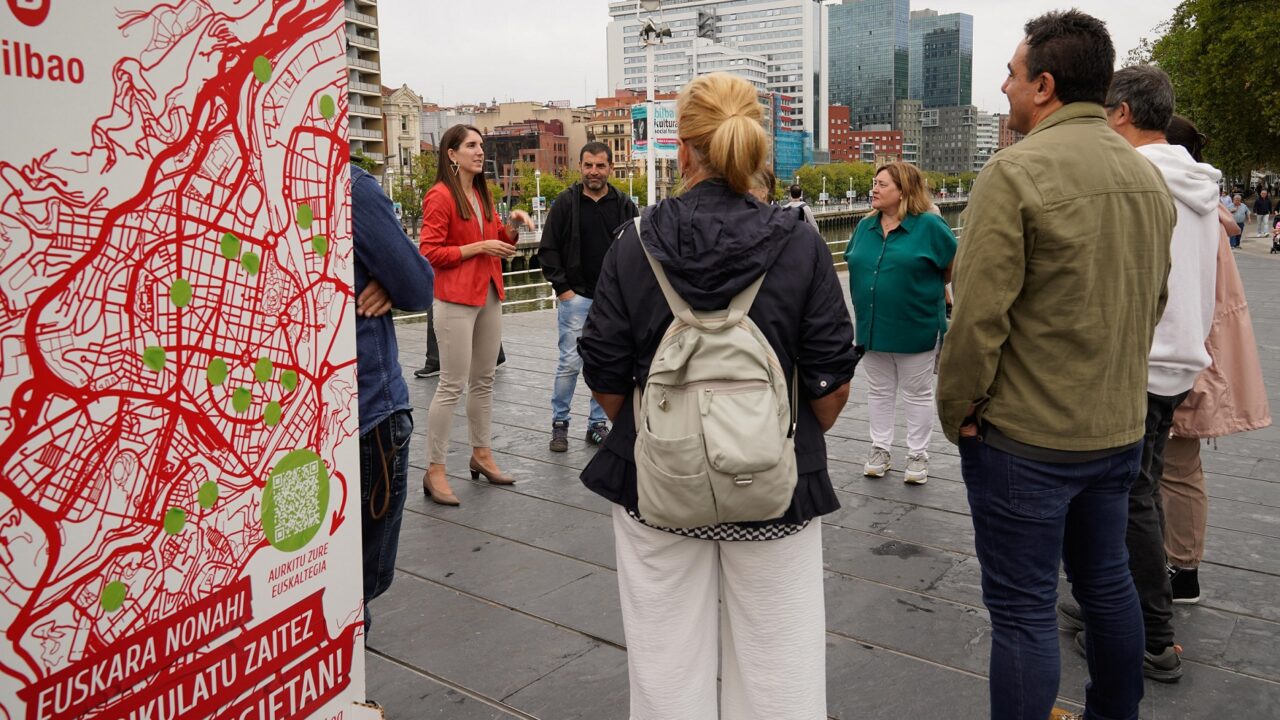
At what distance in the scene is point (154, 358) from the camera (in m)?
1.46

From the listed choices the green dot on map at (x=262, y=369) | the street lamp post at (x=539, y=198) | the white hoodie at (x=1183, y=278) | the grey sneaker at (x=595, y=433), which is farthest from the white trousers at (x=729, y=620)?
the street lamp post at (x=539, y=198)

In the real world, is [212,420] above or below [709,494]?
above

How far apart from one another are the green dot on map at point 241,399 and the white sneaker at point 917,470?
14.4 feet

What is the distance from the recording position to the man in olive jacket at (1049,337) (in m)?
2.35

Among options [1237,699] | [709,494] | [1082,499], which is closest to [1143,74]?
[1082,499]

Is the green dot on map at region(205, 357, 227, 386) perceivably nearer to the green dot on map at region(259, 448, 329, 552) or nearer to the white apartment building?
the green dot on map at region(259, 448, 329, 552)

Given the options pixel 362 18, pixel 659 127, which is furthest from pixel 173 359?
pixel 362 18

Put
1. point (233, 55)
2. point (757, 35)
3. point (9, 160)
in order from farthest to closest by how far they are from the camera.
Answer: point (757, 35), point (233, 55), point (9, 160)

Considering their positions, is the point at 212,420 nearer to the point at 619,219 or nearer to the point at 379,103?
the point at 619,219

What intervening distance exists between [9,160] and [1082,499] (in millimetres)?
2360

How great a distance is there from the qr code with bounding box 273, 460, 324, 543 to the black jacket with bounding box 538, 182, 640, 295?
14.7 ft

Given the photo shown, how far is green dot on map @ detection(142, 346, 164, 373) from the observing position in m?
Result: 1.45

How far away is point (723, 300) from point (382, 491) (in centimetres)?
114

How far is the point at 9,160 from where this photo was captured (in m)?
1.24
